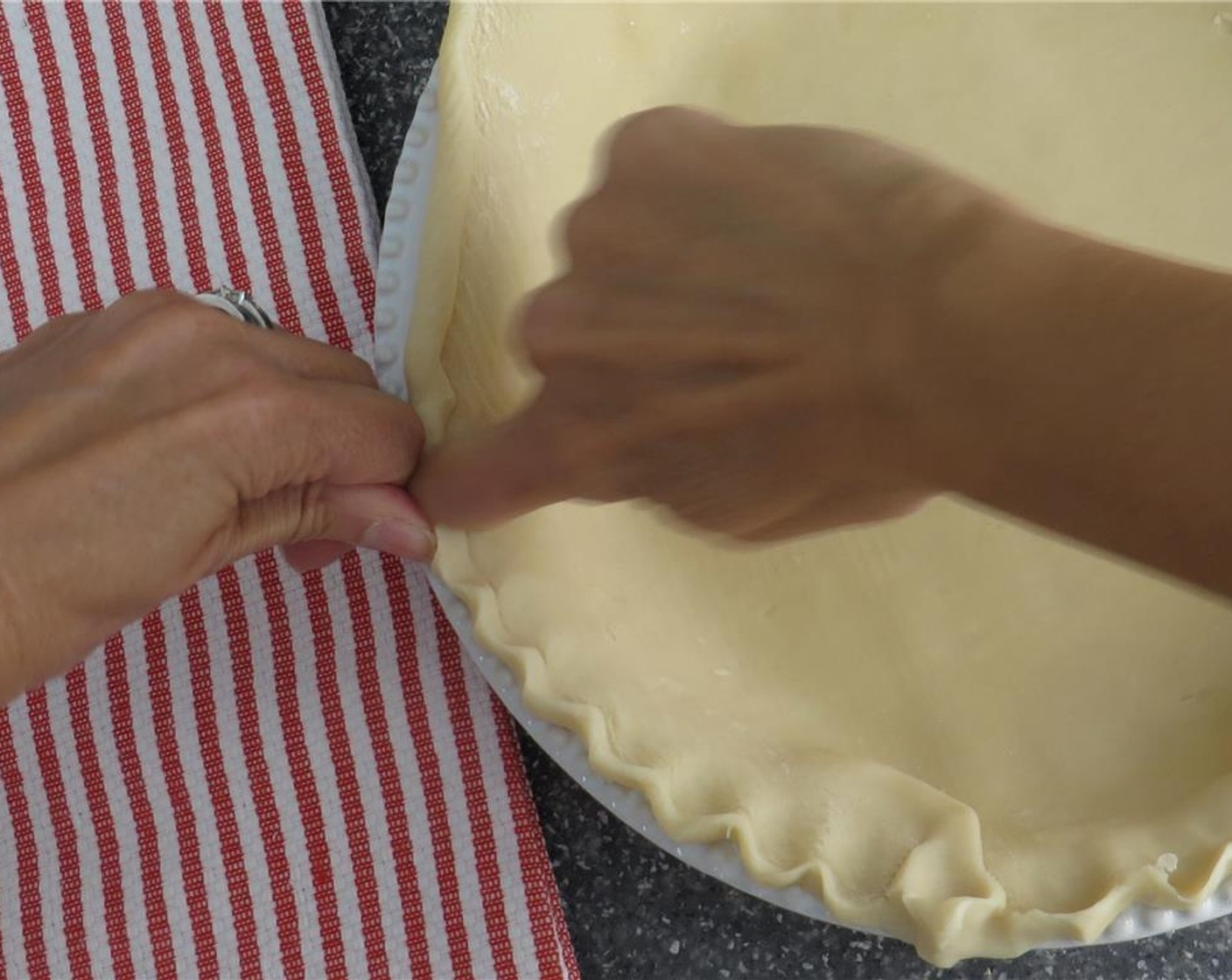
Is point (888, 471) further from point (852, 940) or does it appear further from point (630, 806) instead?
point (852, 940)

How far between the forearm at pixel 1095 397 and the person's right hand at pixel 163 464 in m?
0.24

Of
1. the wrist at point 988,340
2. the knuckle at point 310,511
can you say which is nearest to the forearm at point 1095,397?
the wrist at point 988,340

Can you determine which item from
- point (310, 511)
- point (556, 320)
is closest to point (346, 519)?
point (310, 511)

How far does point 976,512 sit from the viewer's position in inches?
24.6

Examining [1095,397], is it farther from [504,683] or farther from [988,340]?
[504,683]

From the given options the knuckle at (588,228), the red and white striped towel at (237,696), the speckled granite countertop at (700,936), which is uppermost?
the knuckle at (588,228)

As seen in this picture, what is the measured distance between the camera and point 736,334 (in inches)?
17.6

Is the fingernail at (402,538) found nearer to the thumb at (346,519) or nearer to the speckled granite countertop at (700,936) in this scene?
the thumb at (346,519)

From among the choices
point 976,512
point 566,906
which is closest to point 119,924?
point 566,906

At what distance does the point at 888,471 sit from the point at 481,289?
221 mm

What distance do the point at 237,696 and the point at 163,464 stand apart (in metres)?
0.19

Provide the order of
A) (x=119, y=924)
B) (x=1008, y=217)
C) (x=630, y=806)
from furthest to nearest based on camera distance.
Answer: (x=119, y=924), (x=630, y=806), (x=1008, y=217)

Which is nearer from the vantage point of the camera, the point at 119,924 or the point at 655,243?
the point at 655,243

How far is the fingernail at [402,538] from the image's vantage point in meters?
0.51
